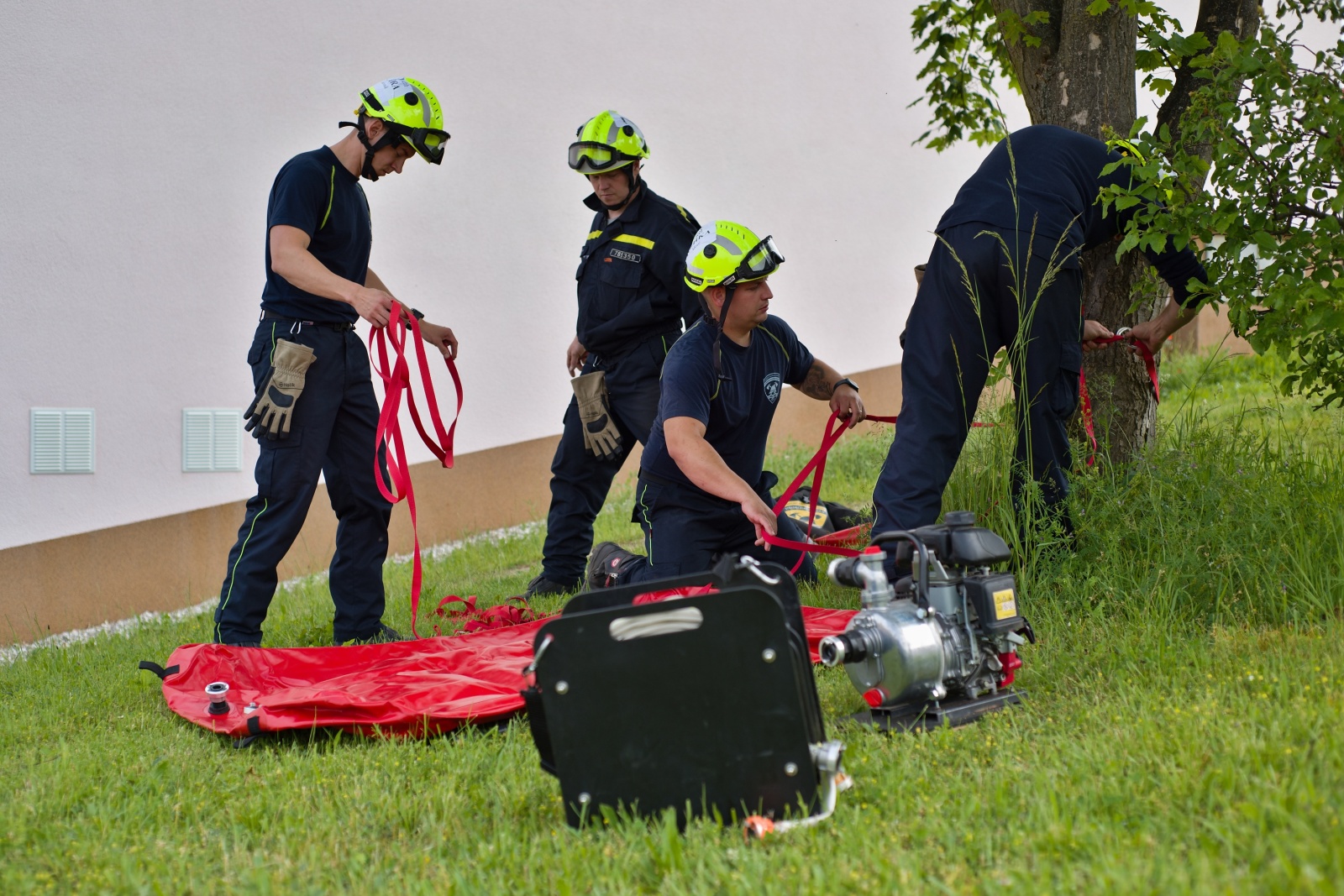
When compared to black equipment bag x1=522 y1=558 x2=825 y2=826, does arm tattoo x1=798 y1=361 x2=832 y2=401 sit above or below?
above

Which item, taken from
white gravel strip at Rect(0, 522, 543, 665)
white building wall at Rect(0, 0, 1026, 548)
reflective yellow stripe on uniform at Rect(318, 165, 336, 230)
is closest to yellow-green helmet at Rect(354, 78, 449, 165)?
reflective yellow stripe on uniform at Rect(318, 165, 336, 230)

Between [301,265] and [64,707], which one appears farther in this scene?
[301,265]

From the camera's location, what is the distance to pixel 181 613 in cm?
688

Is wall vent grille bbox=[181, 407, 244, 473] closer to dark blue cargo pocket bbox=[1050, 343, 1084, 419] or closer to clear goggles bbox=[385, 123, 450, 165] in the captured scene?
clear goggles bbox=[385, 123, 450, 165]

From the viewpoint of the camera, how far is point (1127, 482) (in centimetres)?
394

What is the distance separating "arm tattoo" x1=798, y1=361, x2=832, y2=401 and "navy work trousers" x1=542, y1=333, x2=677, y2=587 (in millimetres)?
886

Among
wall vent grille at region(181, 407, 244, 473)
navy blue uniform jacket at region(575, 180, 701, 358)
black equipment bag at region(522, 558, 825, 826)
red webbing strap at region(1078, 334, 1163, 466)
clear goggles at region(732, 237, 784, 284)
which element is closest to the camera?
black equipment bag at region(522, 558, 825, 826)

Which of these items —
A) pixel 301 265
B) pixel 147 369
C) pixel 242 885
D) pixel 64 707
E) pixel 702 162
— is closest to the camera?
pixel 242 885

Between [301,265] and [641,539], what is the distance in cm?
344

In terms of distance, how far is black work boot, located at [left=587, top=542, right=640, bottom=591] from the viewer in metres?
5.02

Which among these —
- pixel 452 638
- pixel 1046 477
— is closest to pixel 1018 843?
pixel 1046 477

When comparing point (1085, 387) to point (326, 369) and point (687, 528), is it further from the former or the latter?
point (326, 369)

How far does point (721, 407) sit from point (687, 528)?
0.50m

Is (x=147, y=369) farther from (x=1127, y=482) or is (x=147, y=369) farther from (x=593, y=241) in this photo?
(x=1127, y=482)
